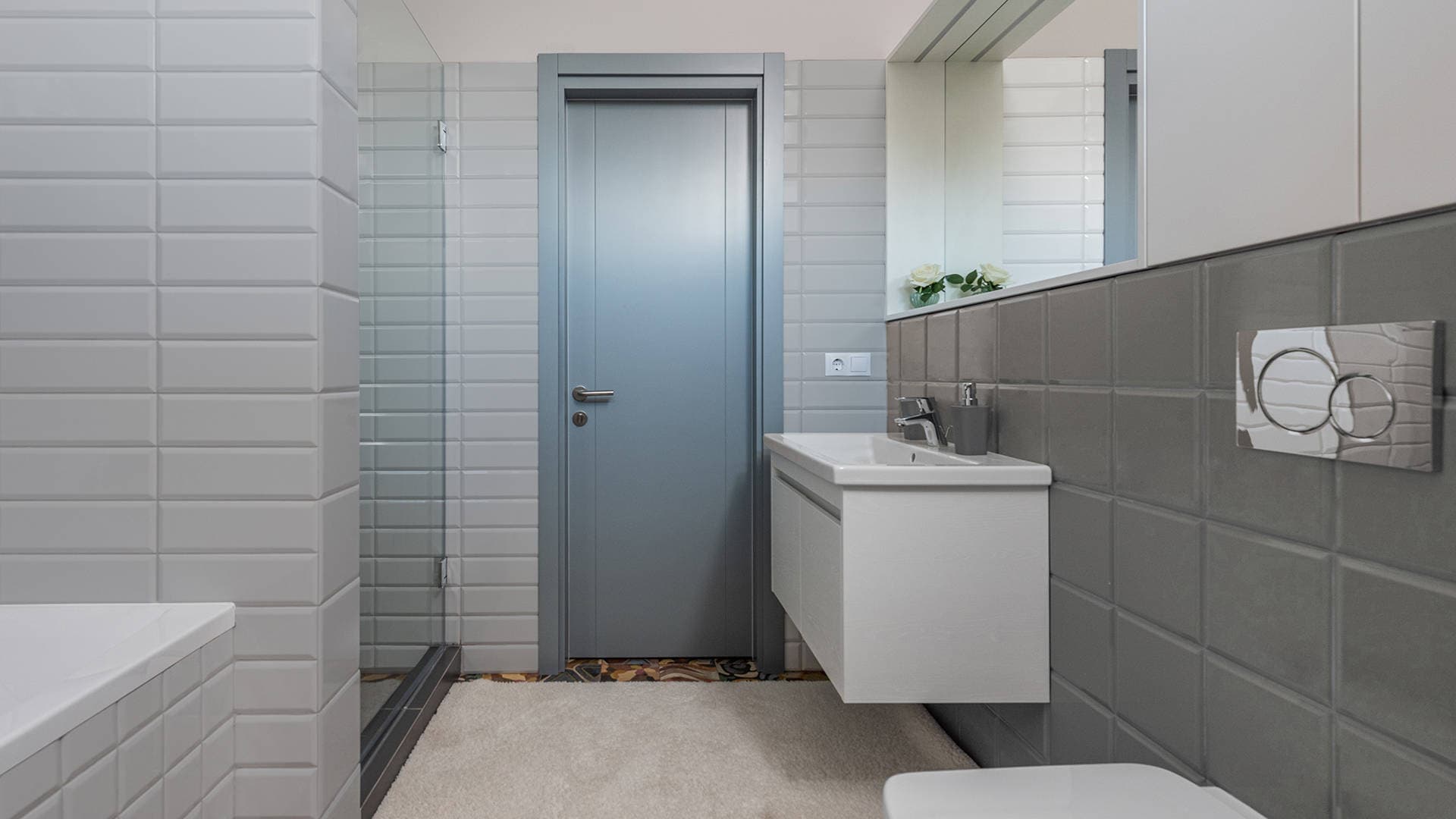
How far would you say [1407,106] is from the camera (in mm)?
798

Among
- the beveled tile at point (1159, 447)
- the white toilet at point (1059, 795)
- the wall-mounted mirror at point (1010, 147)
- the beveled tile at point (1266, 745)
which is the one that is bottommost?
the white toilet at point (1059, 795)

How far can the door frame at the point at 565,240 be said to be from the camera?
2.52 meters

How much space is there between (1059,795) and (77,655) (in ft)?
4.74

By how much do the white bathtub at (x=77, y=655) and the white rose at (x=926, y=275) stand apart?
2.01 metres

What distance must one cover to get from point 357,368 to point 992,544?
1.39 metres

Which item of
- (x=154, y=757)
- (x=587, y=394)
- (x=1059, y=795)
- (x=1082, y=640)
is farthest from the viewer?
(x=587, y=394)

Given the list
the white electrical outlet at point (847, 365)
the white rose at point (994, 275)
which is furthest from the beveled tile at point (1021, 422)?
the white electrical outlet at point (847, 365)

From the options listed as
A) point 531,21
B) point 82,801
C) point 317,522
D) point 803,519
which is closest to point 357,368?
point 317,522

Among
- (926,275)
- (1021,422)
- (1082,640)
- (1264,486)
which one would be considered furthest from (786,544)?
(1264,486)

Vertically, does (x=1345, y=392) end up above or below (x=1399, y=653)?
above

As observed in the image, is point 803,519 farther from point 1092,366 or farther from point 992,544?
point 1092,366

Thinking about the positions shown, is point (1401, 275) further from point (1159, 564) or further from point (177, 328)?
point (177, 328)

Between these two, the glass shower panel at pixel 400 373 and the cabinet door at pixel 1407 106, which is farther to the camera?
the glass shower panel at pixel 400 373

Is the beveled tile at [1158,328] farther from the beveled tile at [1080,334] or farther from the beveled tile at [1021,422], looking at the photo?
the beveled tile at [1021,422]
